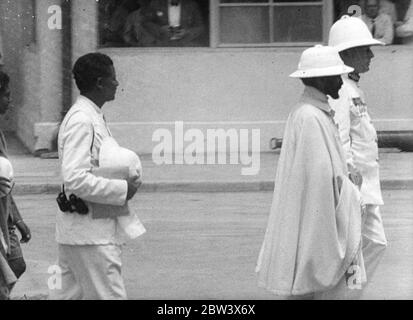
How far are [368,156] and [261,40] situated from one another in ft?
27.0

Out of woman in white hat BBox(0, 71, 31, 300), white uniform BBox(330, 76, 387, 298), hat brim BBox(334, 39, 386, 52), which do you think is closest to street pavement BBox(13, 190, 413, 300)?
white uniform BBox(330, 76, 387, 298)

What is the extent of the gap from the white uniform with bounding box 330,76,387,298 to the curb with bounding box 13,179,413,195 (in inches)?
224

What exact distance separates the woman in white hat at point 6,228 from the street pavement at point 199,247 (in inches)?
66.3

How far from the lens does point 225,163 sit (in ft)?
42.9

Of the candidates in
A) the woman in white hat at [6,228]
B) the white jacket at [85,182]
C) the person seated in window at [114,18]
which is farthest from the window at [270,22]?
the white jacket at [85,182]

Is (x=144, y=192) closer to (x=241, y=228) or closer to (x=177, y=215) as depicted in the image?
(x=177, y=215)

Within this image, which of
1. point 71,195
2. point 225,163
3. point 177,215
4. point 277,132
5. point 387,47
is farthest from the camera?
point 387,47

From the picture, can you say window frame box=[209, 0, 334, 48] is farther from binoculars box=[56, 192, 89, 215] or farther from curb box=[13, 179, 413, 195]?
binoculars box=[56, 192, 89, 215]

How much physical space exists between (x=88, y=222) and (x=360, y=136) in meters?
1.85

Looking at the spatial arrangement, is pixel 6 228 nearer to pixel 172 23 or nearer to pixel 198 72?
pixel 172 23

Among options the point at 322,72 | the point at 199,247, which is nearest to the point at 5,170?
the point at 322,72

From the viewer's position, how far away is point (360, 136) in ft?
25.0
